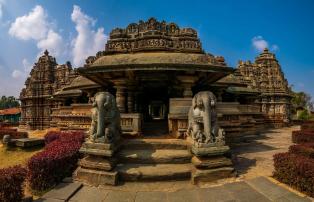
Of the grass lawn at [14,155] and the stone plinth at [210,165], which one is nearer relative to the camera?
the stone plinth at [210,165]

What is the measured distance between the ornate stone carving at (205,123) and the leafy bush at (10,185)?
11.5 feet

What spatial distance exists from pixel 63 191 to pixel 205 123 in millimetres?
3331

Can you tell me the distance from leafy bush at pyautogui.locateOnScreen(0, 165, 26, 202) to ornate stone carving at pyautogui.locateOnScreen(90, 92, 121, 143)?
65.5 inches

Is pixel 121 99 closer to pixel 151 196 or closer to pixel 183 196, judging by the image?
pixel 151 196

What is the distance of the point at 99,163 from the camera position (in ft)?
15.1

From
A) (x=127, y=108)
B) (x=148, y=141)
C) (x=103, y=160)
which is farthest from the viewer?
(x=127, y=108)

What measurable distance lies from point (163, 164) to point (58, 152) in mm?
2580

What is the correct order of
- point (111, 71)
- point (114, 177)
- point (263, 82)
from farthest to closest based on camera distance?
point (263, 82) < point (111, 71) < point (114, 177)

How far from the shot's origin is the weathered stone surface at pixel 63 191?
3815 mm

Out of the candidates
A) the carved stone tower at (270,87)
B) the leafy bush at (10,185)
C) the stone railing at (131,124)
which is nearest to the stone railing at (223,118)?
the stone railing at (131,124)

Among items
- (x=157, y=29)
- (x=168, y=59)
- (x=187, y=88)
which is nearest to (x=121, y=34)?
(x=157, y=29)

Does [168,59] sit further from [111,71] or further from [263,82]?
[263,82]

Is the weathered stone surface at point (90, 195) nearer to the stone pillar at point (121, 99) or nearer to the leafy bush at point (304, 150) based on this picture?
the stone pillar at point (121, 99)

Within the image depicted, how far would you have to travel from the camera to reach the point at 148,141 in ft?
19.6
